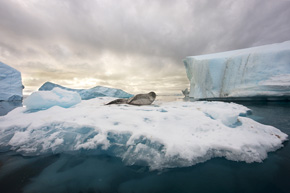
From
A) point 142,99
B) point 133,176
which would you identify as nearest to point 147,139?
point 133,176

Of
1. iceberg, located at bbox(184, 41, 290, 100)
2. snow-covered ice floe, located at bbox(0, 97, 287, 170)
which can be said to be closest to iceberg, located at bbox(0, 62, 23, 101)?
snow-covered ice floe, located at bbox(0, 97, 287, 170)

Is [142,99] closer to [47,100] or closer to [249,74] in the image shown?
[47,100]

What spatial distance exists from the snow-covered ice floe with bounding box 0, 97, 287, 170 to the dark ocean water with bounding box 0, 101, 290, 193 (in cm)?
11

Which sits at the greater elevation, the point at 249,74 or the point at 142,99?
the point at 249,74

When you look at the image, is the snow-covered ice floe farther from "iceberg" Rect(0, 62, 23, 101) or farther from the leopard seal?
"iceberg" Rect(0, 62, 23, 101)

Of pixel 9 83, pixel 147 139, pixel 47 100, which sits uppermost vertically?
A: pixel 9 83

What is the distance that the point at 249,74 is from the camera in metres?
11.0

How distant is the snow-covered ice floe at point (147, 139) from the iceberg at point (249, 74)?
1073 centimetres

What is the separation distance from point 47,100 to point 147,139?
11.1 feet

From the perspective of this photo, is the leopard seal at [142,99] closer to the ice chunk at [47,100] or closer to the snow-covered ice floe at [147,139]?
the ice chunk at [47,100]

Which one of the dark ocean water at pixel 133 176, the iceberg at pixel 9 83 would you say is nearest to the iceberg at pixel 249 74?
the dark ocean water at pixel 133 176

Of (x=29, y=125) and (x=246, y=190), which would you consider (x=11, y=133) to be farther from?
(x=246, y=190)

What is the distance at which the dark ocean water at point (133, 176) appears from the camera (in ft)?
3.67

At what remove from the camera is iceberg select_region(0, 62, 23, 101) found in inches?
809
